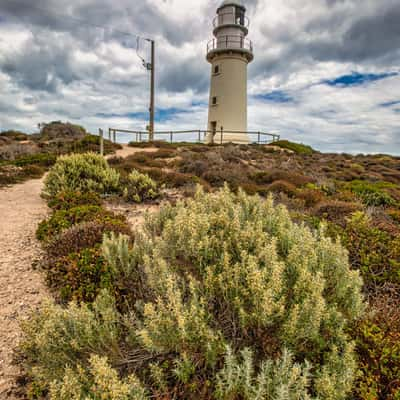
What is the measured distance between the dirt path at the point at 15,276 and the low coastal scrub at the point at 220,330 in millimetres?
401

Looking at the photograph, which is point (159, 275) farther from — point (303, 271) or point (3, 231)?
point (3, 231)

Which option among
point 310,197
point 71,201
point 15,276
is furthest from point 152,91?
point 15,276

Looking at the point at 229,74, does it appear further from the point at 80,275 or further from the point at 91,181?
the point at 80,275

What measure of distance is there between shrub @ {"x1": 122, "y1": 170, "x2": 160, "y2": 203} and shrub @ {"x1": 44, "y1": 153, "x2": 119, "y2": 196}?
0.47 metres

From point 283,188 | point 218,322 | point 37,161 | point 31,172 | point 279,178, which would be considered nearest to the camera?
point 218,322

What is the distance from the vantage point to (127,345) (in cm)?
216

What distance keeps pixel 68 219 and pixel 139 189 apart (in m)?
2.79

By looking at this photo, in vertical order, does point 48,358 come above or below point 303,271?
below

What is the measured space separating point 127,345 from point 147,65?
86.9 feet

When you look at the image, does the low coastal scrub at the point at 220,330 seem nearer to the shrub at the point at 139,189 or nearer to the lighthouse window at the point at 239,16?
the shrub at the point at 139,189

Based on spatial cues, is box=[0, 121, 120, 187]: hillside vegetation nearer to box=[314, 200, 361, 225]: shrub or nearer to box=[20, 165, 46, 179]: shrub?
box=[20, 165, 46, 179]: shrub

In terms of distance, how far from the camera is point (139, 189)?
25.1ft

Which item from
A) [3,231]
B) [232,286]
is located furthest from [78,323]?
[3,231]

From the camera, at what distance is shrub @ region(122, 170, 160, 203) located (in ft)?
24.3
